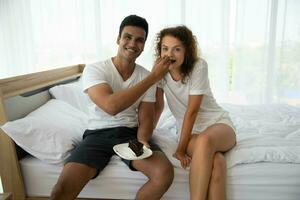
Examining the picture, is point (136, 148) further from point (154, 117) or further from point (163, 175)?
point (154, 117)

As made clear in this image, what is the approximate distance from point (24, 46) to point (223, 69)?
2.16 metres

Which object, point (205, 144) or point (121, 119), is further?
point (121, 119)

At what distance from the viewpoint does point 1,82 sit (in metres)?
1.36

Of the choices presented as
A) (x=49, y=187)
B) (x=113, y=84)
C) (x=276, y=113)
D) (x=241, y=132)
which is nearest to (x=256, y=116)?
(x=276, y=113)

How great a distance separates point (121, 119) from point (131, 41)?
0.42m

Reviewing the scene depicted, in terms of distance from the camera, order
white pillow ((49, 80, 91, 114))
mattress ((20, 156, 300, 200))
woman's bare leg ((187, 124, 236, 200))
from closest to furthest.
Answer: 1. woman's bare leg ((187, 124, 236, 200))
2. mattress ((20, 156, 300, 200))
3. white pillow ((49, 80, 91, 114))

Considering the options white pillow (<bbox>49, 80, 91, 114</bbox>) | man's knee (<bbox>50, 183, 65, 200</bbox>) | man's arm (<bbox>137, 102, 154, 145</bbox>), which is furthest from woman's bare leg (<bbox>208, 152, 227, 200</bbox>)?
white pillow (<bbox>49, 80, 91, 114</bbox>)

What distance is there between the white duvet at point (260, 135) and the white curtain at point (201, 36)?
2.16ft

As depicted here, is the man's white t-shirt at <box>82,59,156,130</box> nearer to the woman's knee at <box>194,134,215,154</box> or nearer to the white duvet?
the white duvet

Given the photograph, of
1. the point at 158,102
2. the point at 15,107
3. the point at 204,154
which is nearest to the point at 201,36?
the point at 158,102

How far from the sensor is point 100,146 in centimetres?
134

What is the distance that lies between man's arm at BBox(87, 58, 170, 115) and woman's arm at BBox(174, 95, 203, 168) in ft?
0.68

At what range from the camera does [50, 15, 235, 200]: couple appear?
119 centimetres

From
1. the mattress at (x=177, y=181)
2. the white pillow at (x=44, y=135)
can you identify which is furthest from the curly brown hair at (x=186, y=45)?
the white pillow at (x=44, y=135)
